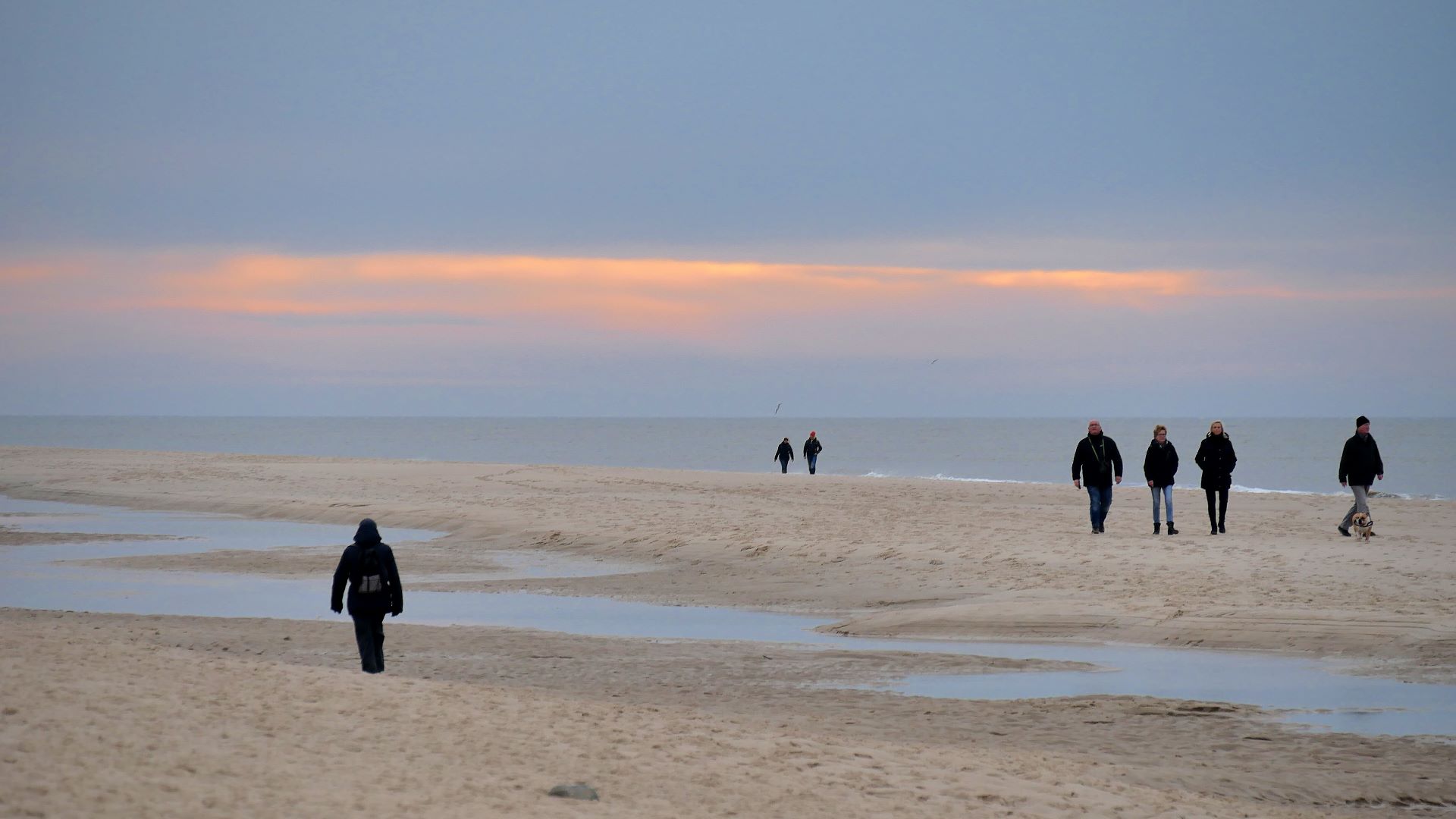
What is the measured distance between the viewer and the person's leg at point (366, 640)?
35.4 feet

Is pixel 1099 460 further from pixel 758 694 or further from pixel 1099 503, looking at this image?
pixel 758 694

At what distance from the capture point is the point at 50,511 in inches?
1277

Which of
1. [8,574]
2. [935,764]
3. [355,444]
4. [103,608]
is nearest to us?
[935,764]

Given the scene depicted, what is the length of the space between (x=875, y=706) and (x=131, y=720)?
220 inches

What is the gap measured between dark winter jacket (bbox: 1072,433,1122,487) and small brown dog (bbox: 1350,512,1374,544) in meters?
3.65

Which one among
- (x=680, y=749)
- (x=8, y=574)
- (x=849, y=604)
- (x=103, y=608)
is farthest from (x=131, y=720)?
(x=8, y=574)

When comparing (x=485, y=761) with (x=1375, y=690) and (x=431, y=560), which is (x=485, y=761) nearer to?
(x=1375, y=690)

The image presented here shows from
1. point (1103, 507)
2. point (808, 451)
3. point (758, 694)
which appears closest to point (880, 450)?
point (808, 451)

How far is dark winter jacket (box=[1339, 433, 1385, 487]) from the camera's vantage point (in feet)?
64.2

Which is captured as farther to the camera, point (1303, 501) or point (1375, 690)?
point (1303, 501)

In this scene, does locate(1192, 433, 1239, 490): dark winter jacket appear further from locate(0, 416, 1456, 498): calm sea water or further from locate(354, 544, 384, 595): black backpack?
locate(0, 416, 1456, 498): calm sea water

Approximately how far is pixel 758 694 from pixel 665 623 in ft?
14.7

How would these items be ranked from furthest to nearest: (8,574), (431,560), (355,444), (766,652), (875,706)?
1. (355,444)
2. (431,560)
3. (8,574)
4. (766,652)
5. (875,706)

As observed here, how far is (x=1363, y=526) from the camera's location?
66.2ft
